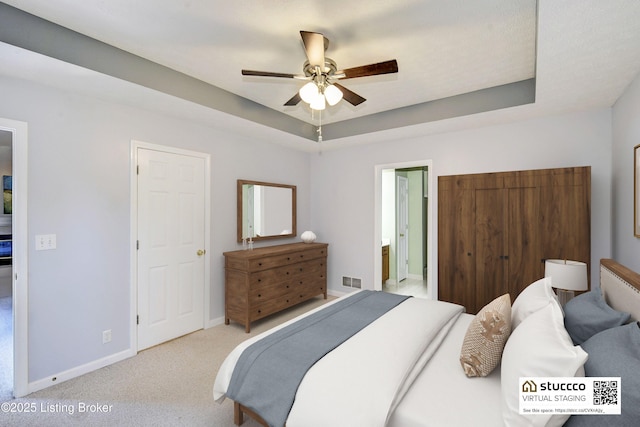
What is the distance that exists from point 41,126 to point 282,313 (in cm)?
309

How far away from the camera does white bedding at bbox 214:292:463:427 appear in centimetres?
124

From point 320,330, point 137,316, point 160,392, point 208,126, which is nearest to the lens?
point 320,330

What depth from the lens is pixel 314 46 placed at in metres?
1.88

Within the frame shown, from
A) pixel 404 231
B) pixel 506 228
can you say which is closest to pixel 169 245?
pixel 506 228

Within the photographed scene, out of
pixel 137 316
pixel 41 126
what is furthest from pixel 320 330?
pixel 41 126

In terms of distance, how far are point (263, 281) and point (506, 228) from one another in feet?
8.90

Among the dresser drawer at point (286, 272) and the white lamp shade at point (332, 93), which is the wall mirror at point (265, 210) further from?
the white lamp shade at point (332, 93)

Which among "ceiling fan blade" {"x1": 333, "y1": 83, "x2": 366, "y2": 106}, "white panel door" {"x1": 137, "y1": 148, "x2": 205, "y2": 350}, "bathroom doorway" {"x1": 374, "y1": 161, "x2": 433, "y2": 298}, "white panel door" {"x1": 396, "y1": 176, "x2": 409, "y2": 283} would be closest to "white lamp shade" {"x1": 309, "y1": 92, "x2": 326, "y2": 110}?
"ceiling fan blade" {"x1": 333, "y1": 83, "x2": 366, "y2": 106}

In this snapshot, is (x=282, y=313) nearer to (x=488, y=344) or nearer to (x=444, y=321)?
(x=444, y=321)

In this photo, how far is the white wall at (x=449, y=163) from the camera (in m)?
2.86

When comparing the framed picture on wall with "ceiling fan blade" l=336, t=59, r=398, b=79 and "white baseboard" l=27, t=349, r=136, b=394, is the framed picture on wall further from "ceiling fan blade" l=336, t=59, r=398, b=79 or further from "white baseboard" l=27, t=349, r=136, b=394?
"white baseboard" l=27, t=349, r=136, b=394

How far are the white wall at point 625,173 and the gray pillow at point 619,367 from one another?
1385mm

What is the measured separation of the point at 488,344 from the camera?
1.47 m

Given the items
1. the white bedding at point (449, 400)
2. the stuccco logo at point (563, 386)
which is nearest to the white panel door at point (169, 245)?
the white bedding at point (449, 400)
